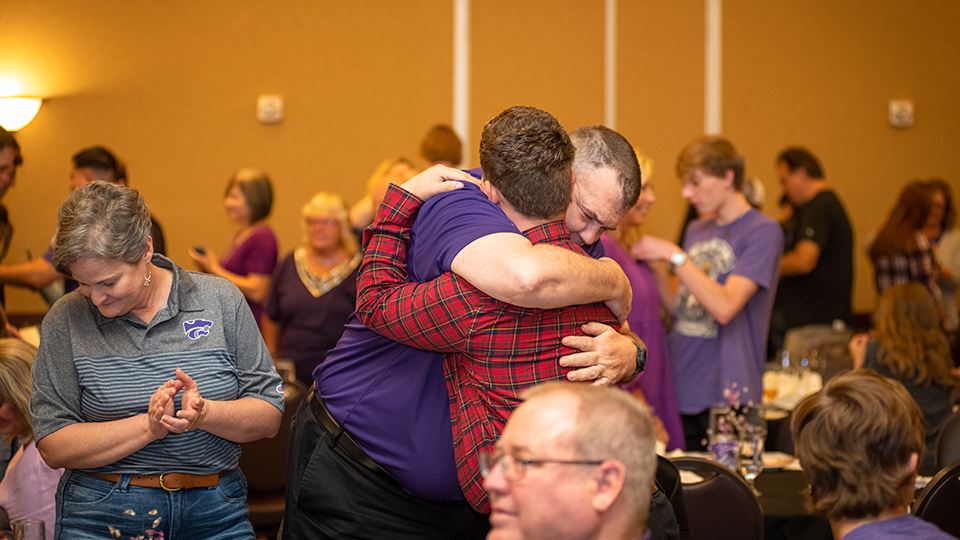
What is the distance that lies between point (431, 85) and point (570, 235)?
4567 millimetres

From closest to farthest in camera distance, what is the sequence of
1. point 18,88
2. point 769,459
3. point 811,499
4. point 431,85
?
point 811,499 → point 769,459 → point 18,88 → point 431,85

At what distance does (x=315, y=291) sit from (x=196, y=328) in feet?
7.39

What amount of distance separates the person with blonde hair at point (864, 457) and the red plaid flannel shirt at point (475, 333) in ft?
2.13

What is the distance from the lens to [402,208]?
1730mm

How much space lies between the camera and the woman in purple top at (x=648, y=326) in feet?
9.77

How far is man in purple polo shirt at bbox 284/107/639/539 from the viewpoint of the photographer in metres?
1.61

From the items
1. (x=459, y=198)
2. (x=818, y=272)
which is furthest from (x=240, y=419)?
(x=818, y=272)

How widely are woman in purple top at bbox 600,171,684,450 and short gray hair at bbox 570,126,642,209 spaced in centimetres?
117

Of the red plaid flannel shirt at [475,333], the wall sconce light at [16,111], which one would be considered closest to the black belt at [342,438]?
the red plaid flannel shirt at [475,333]

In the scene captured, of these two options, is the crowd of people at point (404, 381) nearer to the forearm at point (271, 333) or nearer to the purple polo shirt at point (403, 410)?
the purple polo shirt at point (403, 410)

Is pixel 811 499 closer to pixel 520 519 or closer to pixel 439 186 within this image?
pixel 520 519

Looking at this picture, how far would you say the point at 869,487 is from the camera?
183 centimetres

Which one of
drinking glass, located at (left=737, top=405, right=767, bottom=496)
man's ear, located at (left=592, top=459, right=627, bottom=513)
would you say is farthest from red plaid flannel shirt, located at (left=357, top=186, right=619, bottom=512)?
drinking glass, located at (left=737, top=405, right=767, bottom=496)

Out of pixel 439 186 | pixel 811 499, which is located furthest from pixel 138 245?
pixel 811 499
